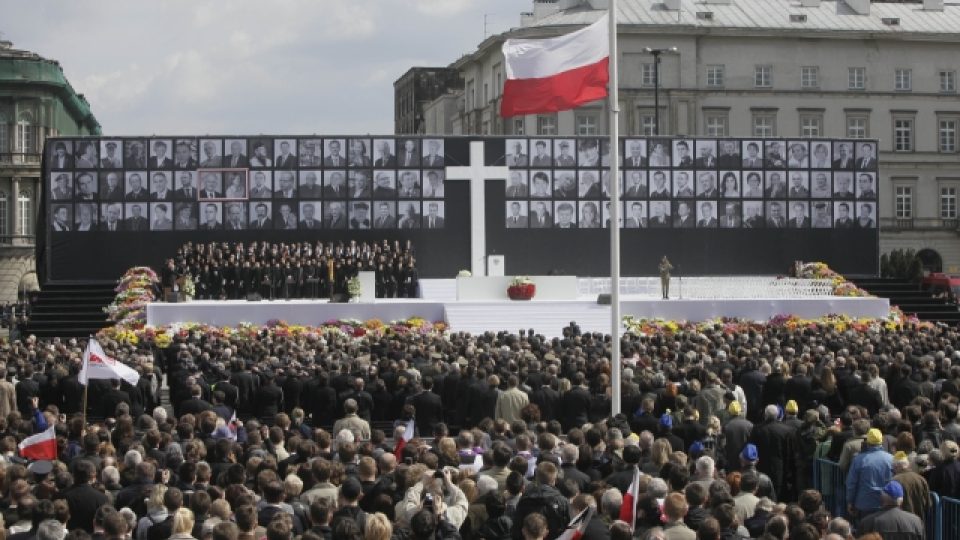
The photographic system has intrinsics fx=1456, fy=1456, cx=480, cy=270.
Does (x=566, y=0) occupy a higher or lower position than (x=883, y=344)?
higher

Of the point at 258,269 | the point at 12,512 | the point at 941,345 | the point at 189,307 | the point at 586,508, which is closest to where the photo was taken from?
the point at 586,508

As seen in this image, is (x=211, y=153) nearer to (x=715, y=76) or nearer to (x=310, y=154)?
(x=310, y=154)

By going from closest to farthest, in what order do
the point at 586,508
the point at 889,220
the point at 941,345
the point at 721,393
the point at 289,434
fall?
the point at 586,508 → the point at 289,434 → the point at 721,393 → the point at 941,345 → the point at 889,220

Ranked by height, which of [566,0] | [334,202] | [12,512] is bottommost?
[12,512]

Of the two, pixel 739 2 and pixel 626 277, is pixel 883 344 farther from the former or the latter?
pixel 739 2

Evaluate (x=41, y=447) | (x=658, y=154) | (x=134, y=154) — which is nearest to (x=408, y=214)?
(x=658, y=154)

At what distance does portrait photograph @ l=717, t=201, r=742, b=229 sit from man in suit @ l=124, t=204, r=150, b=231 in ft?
59.9

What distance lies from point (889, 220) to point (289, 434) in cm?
6603

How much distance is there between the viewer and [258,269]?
4150cm

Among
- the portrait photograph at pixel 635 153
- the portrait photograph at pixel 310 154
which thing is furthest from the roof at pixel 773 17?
the portrait photograph at pixel 310 154

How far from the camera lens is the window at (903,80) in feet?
256

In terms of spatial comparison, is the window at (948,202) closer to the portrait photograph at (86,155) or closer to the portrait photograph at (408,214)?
the portrait photograph at (408,214)

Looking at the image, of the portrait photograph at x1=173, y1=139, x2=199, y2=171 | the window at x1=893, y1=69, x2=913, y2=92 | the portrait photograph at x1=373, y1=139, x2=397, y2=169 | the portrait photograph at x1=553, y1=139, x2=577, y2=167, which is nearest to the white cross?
the portrait photograph at x1=553, y1=139, x2=577, y2=167

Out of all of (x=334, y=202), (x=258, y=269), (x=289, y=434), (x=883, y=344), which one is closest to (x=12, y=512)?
(x=289, y=434)
